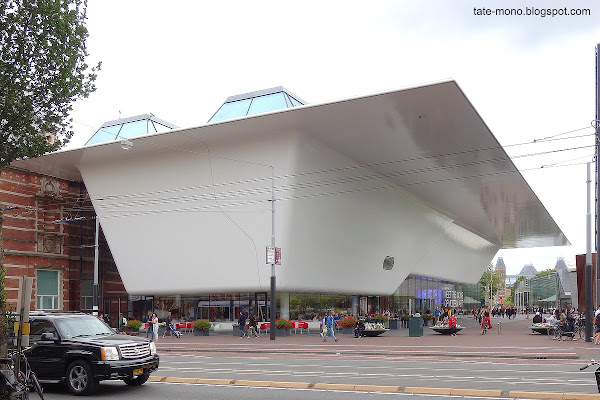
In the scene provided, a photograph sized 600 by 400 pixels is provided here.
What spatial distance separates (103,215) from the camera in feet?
131

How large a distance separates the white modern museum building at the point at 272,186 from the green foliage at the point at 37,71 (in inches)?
692

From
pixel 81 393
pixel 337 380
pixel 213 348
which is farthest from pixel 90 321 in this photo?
pixel 213 348

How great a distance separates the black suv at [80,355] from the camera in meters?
12.7

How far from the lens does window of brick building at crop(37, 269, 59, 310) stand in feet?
140

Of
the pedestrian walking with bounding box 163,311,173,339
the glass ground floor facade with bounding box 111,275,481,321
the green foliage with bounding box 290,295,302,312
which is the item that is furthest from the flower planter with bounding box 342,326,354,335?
the pedestrian walking with bounding box 163,311,173,339

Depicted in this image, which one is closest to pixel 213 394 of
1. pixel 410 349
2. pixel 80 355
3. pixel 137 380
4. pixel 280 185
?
pixel 137 380

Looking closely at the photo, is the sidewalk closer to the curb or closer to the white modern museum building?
the white modern museum building

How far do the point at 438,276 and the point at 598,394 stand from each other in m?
54.3

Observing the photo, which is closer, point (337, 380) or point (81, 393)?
point (81, 393)

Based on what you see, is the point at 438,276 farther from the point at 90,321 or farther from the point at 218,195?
the point at 90,321

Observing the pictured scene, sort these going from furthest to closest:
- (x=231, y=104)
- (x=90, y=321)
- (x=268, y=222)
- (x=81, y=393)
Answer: (x=231, y=104), (x=268, y=222), (x=90, y=321), (x=81, y=393)

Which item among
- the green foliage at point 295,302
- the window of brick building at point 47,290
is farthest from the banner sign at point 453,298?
the window of brick building at point 47,290

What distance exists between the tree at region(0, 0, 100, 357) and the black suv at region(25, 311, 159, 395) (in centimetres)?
263

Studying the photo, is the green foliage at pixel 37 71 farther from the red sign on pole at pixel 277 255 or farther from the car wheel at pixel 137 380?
the red sign on pole at pixel 277 255
